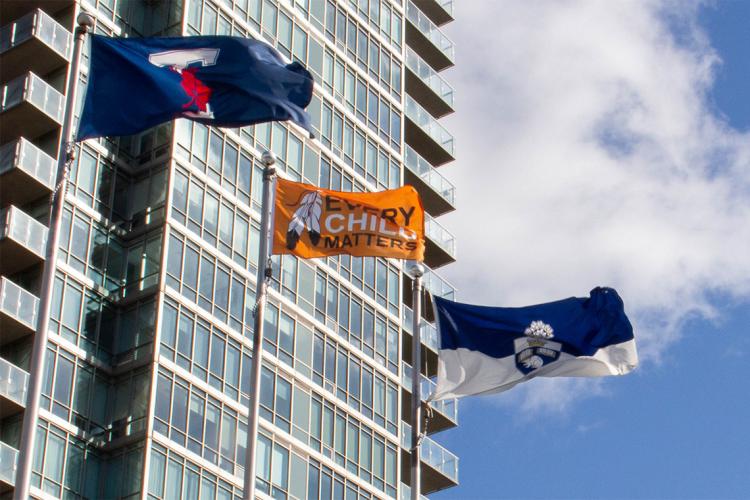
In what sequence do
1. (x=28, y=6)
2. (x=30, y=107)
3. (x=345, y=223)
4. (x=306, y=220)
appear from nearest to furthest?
(x=306, y=220)
(x=345, y=223)
(x=30, y=107)
(x=28, y=6)

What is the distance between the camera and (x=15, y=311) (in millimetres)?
50750

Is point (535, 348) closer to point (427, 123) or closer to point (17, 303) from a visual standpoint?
point (17, 303)

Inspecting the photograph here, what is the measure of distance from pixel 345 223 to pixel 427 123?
131ft

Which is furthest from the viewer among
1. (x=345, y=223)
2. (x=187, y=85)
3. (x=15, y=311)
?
(x=15, y=311)

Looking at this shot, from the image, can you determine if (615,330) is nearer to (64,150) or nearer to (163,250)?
(64,150)

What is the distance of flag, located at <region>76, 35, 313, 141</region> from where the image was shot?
1407 inches

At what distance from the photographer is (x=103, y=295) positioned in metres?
54.2

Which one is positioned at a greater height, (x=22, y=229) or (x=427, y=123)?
(x=427, y=123)

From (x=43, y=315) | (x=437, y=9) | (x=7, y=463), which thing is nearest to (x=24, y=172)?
(x=7, y=463)

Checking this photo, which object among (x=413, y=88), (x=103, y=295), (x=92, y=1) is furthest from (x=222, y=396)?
(x=413, y=88)

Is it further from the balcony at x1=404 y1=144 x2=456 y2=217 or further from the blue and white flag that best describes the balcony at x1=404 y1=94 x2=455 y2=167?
the blue and white flag

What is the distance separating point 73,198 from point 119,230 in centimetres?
241

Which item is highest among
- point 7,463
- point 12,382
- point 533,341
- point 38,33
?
point 38,33

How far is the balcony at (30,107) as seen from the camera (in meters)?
54.2
